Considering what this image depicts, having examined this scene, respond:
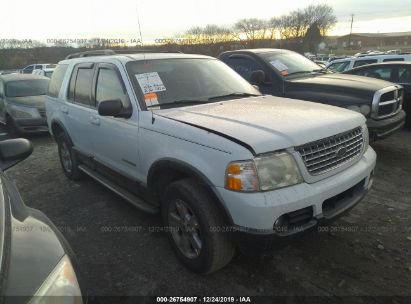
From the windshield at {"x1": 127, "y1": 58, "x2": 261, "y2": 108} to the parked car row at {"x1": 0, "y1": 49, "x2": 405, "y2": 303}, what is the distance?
12 millimetres

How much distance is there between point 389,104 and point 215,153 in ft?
14.3

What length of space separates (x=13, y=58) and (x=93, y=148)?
40813 mm

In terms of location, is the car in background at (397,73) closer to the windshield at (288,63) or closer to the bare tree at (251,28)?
the windshield at (288,63)

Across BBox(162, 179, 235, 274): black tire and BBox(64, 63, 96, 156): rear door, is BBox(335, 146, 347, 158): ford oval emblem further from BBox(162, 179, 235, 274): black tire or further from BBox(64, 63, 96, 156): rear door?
BBox(64, 63, 96, 156): rear door

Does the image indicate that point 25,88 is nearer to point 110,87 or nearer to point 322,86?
point 110,87

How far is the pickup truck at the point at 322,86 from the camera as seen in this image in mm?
5312

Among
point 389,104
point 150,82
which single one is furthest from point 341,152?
point 389,104

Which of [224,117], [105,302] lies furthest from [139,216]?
[224,117]

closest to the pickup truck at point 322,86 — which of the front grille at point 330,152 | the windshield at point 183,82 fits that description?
the windshield at point 183,82

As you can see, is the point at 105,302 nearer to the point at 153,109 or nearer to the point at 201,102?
the point at 153,109

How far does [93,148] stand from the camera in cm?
443

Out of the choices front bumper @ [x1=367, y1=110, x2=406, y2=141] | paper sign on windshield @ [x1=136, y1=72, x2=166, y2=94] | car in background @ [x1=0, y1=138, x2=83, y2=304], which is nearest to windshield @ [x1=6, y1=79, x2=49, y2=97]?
paper sign on windshield @ [x1=136, y1=72, x2=166, y2=94]

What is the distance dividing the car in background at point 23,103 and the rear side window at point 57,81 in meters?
3.32

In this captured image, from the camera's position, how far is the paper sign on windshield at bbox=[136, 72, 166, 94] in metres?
3.47
